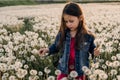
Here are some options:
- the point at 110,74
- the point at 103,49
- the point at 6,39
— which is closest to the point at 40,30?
the point at 6,39

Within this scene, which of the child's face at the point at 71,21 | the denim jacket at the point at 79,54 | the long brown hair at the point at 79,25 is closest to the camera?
the child's face at the point at 71,21

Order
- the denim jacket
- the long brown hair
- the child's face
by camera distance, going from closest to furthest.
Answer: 1. the child's face
2. the long brown hair
3. the denim jacket

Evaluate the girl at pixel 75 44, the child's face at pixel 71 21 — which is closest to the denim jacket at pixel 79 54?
the girl at pixel 75 44

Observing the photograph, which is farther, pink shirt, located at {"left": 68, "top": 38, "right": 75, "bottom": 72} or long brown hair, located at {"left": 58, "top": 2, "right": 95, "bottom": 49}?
pink shirt, located at {"left": 68, "top": 38, "right": 75, "bottom": 72}

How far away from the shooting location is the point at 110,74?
612 centimetres

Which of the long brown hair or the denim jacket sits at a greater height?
the long brown hair

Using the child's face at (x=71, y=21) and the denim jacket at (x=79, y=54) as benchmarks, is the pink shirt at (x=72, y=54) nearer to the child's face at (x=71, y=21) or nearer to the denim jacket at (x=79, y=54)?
the denim jacket at (x=79, y=54)

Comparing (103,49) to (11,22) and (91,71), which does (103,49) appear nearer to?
(91,71)

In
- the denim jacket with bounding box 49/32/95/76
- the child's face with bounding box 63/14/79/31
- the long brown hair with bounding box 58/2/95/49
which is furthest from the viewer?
the denim jacket with bounding box 49/32/95/76

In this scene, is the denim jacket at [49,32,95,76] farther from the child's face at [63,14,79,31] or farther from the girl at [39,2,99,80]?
the child's face at [63,14,79,31]

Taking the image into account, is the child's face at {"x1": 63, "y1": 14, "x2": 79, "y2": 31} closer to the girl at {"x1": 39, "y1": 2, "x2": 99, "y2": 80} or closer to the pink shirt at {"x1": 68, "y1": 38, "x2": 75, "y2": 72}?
the girl at {"x1": 39, "y1": 2, "x2": 99, "y2": 80}

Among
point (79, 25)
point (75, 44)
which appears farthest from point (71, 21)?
point (75, 44)

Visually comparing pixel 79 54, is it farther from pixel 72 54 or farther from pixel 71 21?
pixel 71 21

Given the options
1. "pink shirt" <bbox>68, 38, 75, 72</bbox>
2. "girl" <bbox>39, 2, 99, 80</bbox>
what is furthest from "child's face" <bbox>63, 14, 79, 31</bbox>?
"pink shirt" <bbox>68, 38, 75, 72</bbox>
